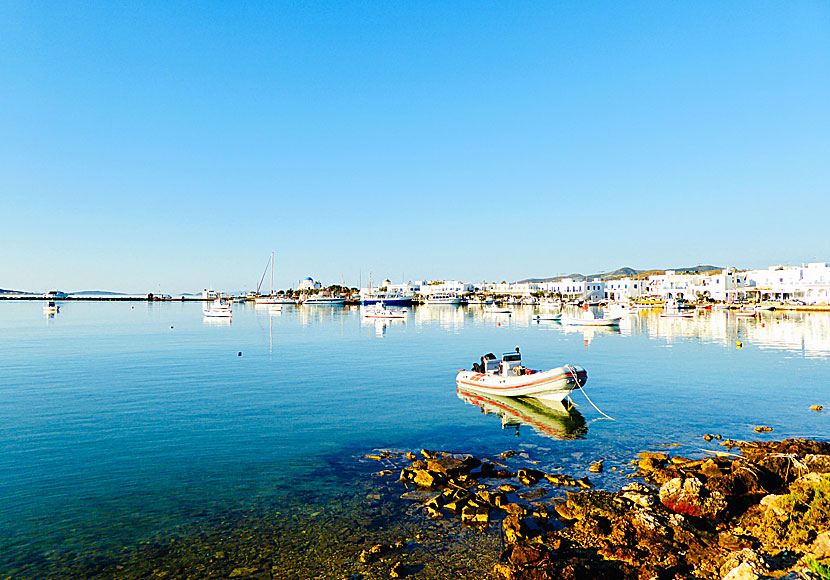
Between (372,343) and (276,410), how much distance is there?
33578 mm

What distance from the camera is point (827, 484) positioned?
37.9ft

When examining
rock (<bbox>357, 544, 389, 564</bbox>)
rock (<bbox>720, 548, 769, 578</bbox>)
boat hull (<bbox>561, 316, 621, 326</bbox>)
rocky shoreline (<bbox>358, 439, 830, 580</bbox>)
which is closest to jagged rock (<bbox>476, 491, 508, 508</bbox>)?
rocky shoreline (<bbox>358, 439, 830, 580</bbox>)

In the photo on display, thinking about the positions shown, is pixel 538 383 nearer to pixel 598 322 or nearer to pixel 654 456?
pixel 654 456

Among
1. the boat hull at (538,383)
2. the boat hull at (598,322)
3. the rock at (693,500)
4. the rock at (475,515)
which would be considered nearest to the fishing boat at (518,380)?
the boat hull at (538,383)

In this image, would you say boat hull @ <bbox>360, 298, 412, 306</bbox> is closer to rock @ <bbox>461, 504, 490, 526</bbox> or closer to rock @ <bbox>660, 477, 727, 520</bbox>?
rock @ <bbox>461, 504, 490, 526</bbox>

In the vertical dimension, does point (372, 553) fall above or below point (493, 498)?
below

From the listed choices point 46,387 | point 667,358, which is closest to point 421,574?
point 46,387

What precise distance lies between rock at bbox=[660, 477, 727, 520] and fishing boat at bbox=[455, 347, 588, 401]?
12.4 metres

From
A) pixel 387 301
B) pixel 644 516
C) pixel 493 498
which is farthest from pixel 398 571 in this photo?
pixel 387 301

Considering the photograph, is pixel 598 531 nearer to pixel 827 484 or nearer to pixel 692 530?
pixel 692 530

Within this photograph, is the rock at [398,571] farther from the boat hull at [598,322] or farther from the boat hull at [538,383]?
the boat hull at [598,322]

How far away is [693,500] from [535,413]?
1261 cm

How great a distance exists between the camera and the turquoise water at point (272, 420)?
13945 millimetres

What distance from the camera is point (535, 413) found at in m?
24.7
